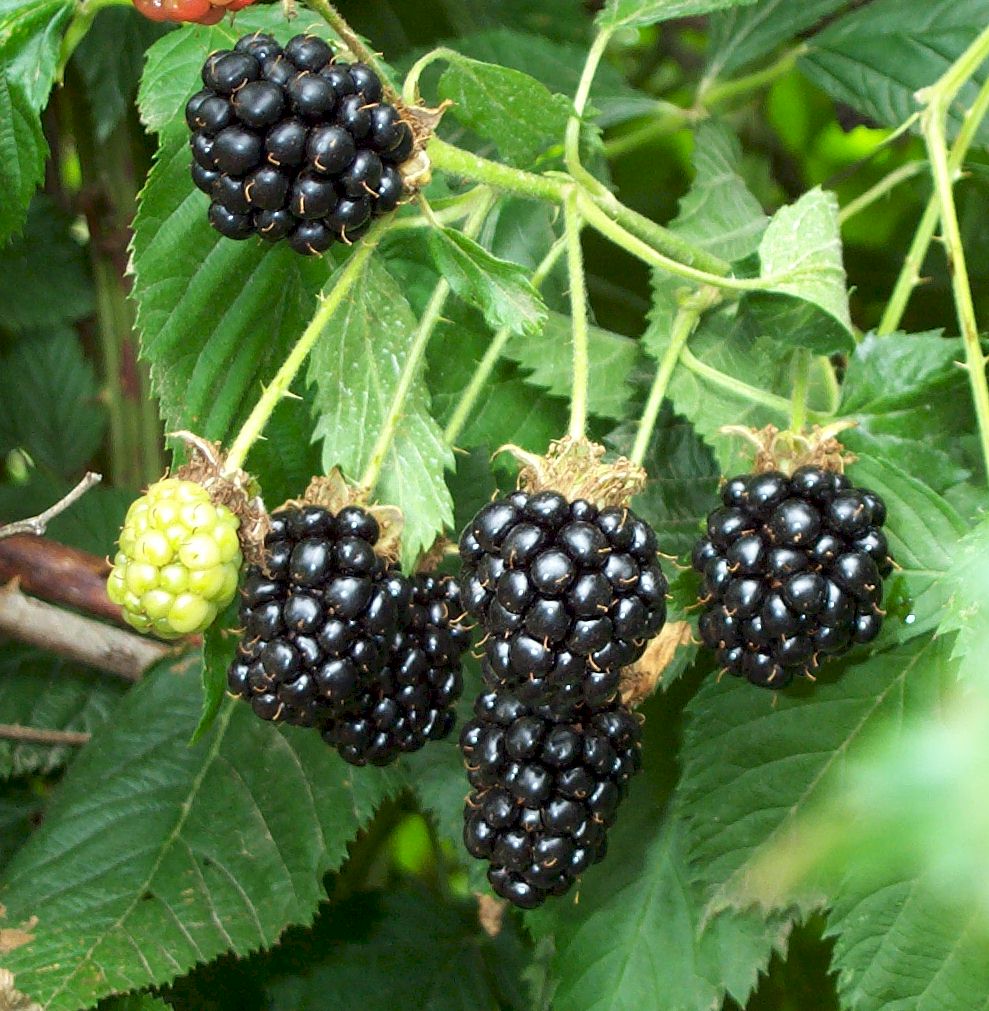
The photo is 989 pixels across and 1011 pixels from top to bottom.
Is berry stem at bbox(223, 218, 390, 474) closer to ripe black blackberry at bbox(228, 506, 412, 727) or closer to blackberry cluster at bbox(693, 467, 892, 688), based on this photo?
ripe black blackberry at bbox(228, 506, 412, 727)

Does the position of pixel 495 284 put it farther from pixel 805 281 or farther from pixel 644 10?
pixel 644 10

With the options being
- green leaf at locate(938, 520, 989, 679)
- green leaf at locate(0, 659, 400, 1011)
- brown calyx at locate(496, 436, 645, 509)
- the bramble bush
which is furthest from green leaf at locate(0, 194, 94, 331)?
green leaf at locate(938, 520, 989, 679)

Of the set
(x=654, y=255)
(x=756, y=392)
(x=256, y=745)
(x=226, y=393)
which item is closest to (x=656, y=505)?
(x=756, y=392)

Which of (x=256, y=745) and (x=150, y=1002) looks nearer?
(x=150, y=1002)

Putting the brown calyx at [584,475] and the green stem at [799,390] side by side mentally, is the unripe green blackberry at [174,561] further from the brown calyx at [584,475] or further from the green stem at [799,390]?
the green stem at [799,390]

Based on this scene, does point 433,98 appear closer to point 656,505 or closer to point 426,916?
point 656,505

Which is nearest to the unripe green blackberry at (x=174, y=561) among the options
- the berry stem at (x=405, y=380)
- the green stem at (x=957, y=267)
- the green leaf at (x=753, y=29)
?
the berry stem at (x=405, y=380)
